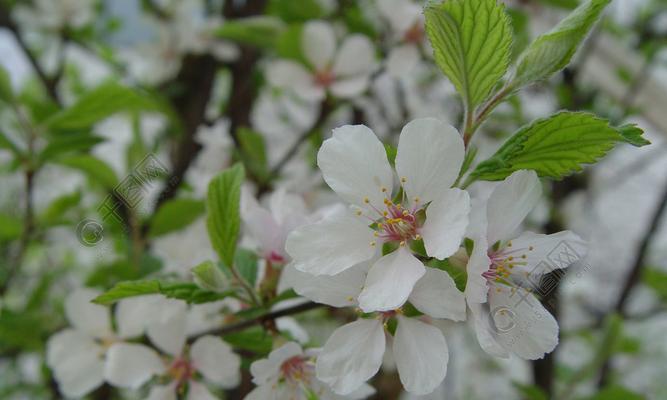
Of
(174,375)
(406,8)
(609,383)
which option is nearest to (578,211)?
(609,383)

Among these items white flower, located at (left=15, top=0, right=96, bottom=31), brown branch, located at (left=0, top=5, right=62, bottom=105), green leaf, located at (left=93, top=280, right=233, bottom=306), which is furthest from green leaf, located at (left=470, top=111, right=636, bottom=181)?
white flower, located at (left=15, top=0, right=96, bottom=31)

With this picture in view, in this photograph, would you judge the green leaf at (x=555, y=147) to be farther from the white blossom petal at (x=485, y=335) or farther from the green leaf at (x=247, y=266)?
the green leaf at (x=247, y=266)

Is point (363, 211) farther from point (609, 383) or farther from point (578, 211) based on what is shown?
point (578, 211)

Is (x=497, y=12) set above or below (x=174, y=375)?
above

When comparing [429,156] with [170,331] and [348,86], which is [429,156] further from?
[348,86]

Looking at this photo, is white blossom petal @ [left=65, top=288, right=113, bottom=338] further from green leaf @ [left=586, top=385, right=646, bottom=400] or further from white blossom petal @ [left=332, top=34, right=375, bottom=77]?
green leaf @ [left=586, top=385, right=646, bottom=400]

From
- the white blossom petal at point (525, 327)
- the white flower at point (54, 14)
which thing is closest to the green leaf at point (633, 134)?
the white blossom petal at point (525, 327)
